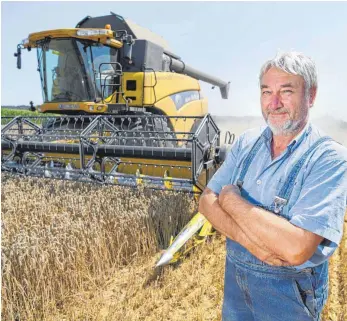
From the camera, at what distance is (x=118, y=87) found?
556 cm

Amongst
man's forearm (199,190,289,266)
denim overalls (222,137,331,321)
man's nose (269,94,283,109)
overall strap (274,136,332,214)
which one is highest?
man's nose (269,94,283,109)

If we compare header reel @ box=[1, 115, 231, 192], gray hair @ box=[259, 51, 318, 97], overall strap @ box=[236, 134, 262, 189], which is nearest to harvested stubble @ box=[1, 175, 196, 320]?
header reel @ box=[1, 115, 231, 192]

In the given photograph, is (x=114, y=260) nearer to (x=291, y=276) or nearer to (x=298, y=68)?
(x=291, y=276)

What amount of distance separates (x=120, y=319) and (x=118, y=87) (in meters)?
4.12

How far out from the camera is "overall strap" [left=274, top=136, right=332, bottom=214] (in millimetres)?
1030

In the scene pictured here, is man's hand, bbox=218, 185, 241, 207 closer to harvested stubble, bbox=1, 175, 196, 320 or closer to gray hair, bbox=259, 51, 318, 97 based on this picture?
gray hair, bbox=259, 51, 318, 97

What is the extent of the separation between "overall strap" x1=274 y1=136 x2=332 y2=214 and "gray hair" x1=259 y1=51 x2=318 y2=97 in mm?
166

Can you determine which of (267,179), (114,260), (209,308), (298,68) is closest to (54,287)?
(114,260)

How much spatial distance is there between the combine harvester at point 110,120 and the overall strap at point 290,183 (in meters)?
2.26

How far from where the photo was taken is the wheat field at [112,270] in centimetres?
218

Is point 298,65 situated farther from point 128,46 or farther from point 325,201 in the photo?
point 128,46

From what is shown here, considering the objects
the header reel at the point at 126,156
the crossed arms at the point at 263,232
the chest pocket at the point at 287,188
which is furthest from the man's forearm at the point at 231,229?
the header reel at the point at 126,156

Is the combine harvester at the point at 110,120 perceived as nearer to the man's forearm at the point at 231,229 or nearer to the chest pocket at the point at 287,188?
the man's forearm at the point at 231,229

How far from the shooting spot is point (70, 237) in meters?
2.73
